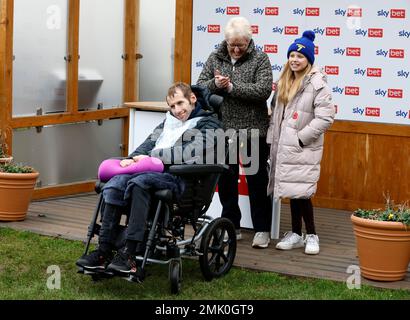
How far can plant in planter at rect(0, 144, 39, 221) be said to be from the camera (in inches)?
332

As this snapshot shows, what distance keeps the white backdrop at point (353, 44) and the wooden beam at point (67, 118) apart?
5.75 ft

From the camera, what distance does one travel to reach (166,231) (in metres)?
6.59

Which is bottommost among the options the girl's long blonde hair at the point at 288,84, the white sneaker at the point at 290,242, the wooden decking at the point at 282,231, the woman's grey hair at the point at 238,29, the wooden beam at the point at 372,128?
the wooden decking at the point at 282,231

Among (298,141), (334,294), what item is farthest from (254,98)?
(334,294)

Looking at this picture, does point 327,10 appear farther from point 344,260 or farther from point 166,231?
point 166,231

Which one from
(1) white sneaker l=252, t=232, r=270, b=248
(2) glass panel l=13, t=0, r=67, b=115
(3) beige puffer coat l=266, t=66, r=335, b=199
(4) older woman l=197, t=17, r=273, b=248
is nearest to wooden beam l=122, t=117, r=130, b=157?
(2) glass panel l=13, t=0, r=67, b=115

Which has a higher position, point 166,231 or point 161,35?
point 161,35

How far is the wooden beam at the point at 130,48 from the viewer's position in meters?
10.7

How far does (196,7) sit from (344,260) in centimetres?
360

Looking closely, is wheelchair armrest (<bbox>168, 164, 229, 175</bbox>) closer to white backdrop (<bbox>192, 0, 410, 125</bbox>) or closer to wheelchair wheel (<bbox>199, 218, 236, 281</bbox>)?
wheelchair wheel (<bbox>199, 218, 236, 281</bbox>)

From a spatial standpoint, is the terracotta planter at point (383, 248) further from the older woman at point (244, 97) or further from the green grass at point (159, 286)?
the older woman at point (244, 97)

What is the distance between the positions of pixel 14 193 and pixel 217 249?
2.31m
